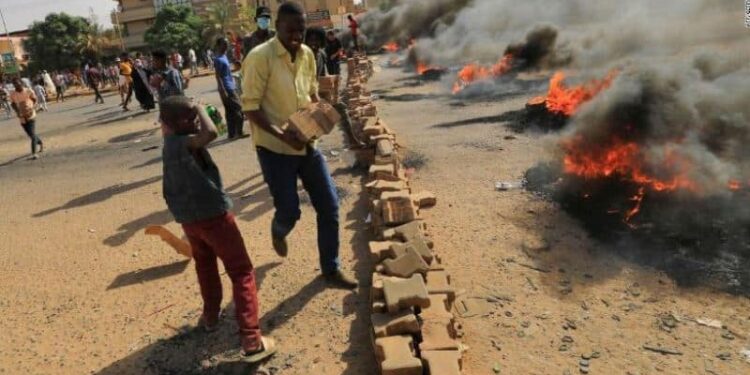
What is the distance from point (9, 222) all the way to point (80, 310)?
315cm

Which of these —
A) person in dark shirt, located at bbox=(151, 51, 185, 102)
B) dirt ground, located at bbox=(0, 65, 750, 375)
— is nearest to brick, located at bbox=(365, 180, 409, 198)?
dirt ground, located at bbox=(0, 65, 750, 375)

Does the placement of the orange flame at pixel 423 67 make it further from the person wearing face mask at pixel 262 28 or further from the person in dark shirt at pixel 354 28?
the person wearing face mask at pixel 262 28

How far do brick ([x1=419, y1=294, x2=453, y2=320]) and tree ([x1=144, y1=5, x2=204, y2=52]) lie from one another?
3830 centimetres

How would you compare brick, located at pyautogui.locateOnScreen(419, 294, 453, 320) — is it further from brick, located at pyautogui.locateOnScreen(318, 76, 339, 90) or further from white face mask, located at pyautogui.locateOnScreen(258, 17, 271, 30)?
brick, located at pyautogui.locateOnScreen(318, 76, 339, 90)

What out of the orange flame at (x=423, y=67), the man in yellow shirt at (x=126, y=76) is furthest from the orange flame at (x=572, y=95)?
the man in yellow shirt at (x=126, y=76)

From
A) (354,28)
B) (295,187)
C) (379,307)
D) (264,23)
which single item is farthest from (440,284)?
(354,28)

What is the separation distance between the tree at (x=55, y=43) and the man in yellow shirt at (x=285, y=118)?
42.9 meters

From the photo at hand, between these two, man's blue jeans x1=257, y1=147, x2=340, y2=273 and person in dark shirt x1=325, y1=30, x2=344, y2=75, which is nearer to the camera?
man's blue jeans x1=257, y1=147, x2=340, y2=273

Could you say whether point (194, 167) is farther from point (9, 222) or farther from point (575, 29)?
point (575, 29)

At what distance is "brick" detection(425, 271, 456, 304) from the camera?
3.05 m

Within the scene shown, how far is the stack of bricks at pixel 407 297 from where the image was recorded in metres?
2.50

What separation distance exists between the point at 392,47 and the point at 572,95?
2071cm

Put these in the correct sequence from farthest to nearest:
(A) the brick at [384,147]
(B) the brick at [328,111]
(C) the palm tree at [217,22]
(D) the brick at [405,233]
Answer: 1. (C) the palm tree at [217,22]
2. (A) the brick at [384,147]
3. (D) the brick at [405,233]
4. (B) the brick at [328,111]

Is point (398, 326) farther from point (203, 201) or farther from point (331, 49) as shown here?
point (331, 49)
